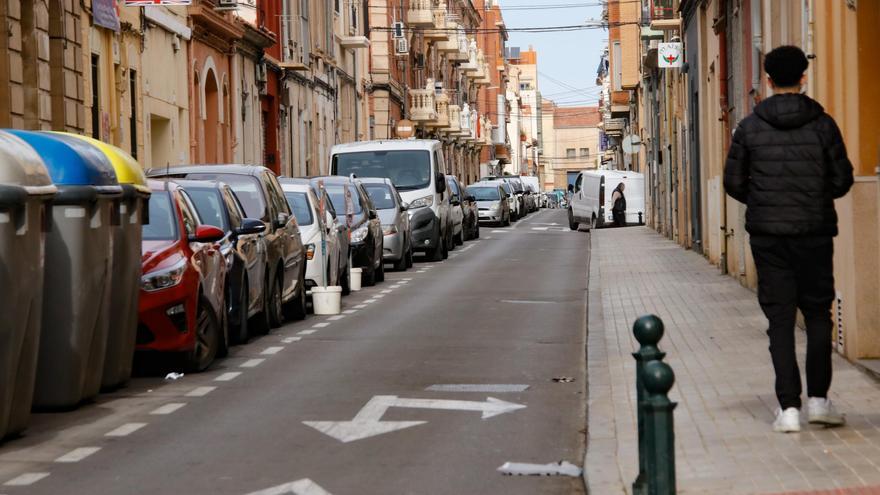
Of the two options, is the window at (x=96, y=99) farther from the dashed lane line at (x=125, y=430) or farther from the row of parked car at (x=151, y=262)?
the dashed lane line at (x=125, y=430)

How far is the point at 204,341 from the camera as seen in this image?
14656mm

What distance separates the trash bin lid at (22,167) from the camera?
10.3 metres

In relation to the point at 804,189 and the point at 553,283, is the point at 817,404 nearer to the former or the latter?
the point at 804,189

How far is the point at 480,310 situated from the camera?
21.0 m

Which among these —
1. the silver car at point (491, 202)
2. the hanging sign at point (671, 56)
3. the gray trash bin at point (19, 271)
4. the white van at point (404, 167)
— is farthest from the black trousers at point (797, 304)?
the silver car at point (491, 202)

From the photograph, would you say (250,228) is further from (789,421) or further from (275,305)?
(789,421)

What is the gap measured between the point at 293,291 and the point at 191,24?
16306 mm

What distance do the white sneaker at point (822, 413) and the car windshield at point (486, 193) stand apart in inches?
2133

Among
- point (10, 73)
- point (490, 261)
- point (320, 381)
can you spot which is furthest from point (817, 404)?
point (490, 261)

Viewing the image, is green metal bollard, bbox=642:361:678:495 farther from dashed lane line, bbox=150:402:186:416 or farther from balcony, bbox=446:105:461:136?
balcony, bbox=446:105:461:136

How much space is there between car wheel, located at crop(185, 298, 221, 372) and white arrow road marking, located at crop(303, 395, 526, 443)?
245cm

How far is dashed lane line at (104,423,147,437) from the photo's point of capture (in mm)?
10672

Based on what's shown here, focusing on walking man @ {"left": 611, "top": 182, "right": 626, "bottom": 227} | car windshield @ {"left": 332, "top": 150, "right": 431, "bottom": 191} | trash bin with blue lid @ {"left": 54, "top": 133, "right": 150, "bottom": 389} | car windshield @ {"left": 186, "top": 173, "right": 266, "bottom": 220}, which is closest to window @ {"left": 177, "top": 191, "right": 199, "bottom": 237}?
trash bin with blue lid @ {"left": 54, "top": 133, "right": 150, "bottom": 389}

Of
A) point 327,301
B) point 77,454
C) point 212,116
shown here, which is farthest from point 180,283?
point 212,116
